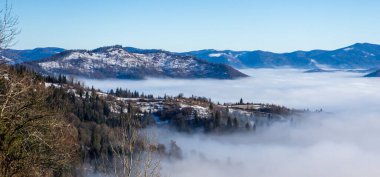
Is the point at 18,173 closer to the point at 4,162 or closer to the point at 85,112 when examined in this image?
the point at 4,162

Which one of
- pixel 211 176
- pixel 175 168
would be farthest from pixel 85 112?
pixel 211 176

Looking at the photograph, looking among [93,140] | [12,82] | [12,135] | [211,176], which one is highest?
[12,82]

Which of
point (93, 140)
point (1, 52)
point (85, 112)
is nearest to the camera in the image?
point (1, 52)

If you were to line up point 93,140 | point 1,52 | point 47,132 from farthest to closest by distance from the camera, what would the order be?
point 93,140
point 47,132
point 1,52

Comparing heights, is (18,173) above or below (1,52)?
below

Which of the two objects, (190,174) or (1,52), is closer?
(1,52)

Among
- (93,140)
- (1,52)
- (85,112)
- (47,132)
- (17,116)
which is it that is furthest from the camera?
(85,112)

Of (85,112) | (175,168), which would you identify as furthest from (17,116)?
(85,112)

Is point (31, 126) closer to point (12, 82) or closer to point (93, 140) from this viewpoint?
point (12, 82)

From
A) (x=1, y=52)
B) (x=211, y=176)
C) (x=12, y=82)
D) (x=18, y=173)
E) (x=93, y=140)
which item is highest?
(x=1, y=52)
